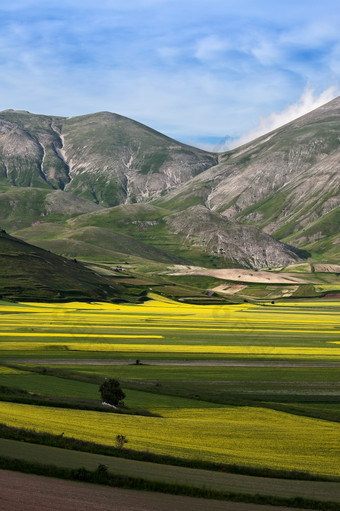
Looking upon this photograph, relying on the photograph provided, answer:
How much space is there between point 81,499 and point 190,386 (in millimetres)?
33091

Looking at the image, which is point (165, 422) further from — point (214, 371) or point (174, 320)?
point (174, 320)

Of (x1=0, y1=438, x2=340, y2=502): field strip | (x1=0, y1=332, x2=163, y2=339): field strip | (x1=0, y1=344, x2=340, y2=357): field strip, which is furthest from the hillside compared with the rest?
(x1=0, y1=438, x2=340, y2=502): field strip

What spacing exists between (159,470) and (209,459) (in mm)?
3405

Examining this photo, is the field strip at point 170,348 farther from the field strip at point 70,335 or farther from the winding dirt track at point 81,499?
the winding dirt track at point 81,499

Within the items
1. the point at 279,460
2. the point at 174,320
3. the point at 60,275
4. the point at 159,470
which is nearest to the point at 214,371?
the point at 279,460

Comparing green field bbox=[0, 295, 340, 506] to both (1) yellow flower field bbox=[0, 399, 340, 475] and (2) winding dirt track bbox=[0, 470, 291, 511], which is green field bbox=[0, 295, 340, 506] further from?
(2) winding dirt track bbox=[0, 470, 291, 511]

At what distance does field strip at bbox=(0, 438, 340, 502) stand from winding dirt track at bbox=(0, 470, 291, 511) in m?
1.79

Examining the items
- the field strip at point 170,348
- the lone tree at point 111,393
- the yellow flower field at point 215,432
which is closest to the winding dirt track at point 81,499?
the yellow flower field at point 215,432

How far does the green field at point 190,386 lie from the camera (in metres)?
31.9

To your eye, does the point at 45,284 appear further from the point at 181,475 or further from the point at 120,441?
the point at 181,475

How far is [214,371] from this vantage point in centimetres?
6256

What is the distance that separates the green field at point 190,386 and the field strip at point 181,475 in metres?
2.10

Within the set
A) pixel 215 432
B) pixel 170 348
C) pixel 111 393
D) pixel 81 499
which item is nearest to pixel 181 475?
pixel 81 499

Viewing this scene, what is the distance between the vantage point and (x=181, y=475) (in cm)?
2516
